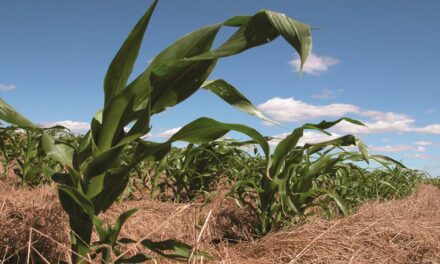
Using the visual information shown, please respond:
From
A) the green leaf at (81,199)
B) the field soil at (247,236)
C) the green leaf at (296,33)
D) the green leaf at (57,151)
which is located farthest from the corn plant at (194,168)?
the green leaf at (296,33)

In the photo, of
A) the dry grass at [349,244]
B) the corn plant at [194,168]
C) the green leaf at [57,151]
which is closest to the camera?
the green leaf at [57,151]

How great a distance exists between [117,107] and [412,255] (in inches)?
65.1

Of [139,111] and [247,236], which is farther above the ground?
[139,111]

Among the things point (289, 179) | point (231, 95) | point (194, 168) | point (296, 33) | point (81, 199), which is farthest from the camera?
point (194, 168)

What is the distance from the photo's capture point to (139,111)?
46.4 inches

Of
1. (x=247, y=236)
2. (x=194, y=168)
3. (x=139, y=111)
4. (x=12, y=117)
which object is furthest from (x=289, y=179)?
(x=12, y=117)

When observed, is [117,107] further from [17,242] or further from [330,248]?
[330,248]

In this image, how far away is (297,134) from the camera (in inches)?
70.9

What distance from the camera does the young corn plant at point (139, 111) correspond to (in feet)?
3.58

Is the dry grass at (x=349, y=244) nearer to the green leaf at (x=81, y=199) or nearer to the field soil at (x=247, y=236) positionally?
the field soil at (x=247, y=236)

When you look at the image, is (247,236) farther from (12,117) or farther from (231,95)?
(12,117)

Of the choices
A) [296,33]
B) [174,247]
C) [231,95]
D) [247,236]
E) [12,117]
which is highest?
[296,33]

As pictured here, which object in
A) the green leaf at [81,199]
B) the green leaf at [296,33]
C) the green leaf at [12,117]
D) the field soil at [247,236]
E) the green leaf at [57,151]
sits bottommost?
the field soil at [247,236]

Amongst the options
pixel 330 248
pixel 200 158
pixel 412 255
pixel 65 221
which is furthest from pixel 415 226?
pixel 65 221
